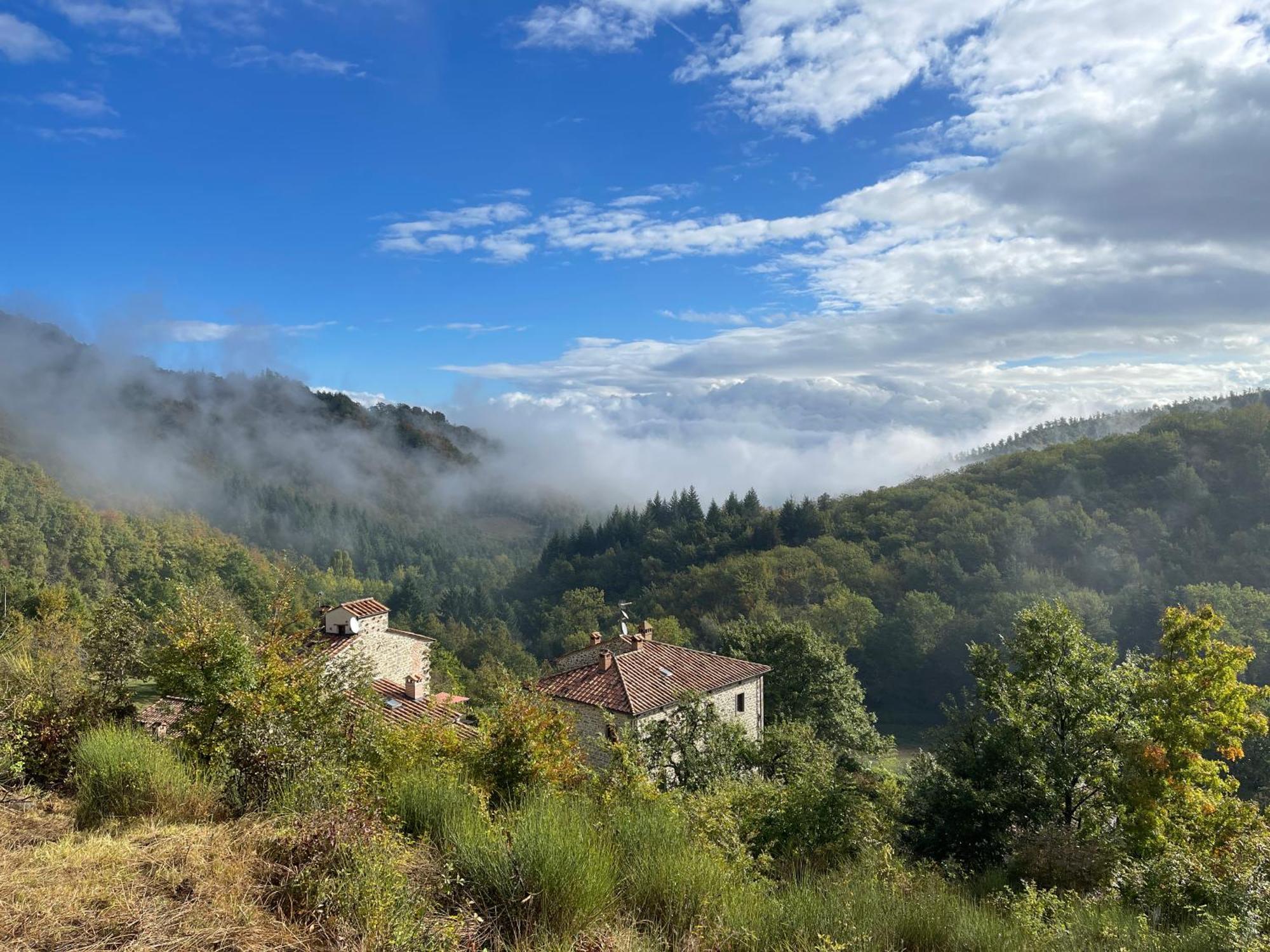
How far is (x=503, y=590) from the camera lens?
11919cm

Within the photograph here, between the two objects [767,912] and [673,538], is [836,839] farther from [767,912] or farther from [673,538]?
[673,538]

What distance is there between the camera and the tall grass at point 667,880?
4.59 m

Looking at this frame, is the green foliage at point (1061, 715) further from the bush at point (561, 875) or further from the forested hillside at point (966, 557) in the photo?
the forested hillside at point (966, 557)

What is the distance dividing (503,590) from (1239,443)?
344 feet

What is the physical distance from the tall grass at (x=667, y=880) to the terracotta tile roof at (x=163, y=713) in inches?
183

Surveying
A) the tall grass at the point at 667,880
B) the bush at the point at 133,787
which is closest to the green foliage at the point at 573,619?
the bush at the point at 133,787

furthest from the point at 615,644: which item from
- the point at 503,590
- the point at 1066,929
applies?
the point at 503,590

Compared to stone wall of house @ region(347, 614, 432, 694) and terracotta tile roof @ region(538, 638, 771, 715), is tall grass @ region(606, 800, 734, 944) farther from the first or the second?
stone wall of house @ region(347, 614, 432, 694)

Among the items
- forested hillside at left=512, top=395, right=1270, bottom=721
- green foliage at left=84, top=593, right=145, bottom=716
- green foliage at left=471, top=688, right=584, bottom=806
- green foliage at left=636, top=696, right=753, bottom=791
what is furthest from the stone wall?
forested hillside at left=512, top=395, right=1270, bottom=721

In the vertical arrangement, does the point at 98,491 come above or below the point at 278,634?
above

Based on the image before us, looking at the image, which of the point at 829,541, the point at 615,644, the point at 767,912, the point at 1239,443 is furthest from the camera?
the point at 1239,443

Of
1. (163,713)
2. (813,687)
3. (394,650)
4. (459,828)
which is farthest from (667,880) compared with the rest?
(813,687)

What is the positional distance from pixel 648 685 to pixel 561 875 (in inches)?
939

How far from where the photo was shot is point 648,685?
90.6 feet
